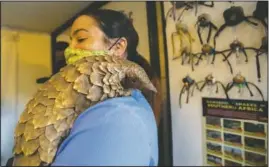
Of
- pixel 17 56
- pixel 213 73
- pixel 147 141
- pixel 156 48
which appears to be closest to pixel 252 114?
pixel 213 73

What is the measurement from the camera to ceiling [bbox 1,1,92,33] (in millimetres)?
1524

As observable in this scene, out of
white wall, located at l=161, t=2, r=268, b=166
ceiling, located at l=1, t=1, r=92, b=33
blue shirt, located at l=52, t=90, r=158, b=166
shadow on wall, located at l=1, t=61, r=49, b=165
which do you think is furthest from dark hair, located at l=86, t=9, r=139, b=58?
shadow on wall, located at l=1, t=61, r=49, b=165

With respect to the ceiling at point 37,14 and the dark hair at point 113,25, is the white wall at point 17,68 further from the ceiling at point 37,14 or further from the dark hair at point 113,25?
the dark hair at point 113,25

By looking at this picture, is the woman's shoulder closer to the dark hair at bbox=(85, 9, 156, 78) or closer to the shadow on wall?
the dark hair at bbox=(85, 9, 156, 78)

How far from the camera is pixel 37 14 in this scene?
72.6 inches

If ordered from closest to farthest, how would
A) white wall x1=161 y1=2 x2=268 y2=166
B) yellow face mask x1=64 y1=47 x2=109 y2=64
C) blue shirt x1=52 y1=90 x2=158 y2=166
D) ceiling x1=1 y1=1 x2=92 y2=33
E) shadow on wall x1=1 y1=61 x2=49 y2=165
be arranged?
blue shirt x1=52 y1=90 x2=158 y2=166
yellow face mask x1=64 y1=47 x2=109 y2=64
white wall x1=161 y1=2 x2=268 y2=166
ceiling x1=1 y1=1 x2=92 y2=33
shadow on wall x1=1 y1=61 x2=49 y2=165

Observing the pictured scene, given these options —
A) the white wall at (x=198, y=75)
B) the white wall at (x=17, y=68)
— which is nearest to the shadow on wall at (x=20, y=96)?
the white wall at (x=17, y=68)

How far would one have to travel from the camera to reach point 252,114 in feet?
3.29

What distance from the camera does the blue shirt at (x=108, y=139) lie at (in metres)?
0.39

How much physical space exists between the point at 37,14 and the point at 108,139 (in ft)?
5.49

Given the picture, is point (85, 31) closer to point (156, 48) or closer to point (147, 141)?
point (147, 141)

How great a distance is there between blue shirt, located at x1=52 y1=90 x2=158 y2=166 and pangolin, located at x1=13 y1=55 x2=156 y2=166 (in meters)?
0.03

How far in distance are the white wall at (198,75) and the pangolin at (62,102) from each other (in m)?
0.62

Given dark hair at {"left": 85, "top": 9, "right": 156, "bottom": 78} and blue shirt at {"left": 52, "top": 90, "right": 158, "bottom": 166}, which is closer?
blue shirt at {"left": 52, "top": 90, "right": 158, "bottom": 166}
